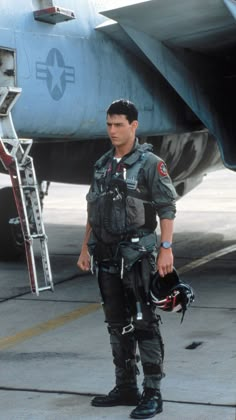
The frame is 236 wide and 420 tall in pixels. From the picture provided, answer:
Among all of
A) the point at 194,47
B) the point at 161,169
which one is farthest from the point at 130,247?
the point at 194,47

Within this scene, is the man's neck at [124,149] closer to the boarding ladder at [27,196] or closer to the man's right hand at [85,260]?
the man's right hand at [85,260]

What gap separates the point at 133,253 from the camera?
5895 mm

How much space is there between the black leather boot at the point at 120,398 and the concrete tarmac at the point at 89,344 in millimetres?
54

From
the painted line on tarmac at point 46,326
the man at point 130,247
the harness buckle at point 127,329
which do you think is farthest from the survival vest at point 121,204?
the painted line on tarmac at point 46,326

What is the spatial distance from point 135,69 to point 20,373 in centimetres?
407

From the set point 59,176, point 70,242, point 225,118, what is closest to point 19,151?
point 225,118

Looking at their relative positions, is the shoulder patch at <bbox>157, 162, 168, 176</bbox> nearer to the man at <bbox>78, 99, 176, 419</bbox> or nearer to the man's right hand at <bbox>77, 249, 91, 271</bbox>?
the man at <bbox>78, 99, 176, 419</bbox>

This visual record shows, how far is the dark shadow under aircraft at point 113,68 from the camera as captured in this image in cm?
877

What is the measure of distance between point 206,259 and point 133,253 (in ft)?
19.7

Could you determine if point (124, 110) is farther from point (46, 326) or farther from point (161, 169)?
point (46, 326)

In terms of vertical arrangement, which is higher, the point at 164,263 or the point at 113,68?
the point at 113,68

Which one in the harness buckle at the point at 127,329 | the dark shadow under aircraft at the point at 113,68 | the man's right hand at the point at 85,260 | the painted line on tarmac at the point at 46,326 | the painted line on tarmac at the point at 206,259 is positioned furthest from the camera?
the painted line on tarmac at the point at 206,259

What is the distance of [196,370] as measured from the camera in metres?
6.79

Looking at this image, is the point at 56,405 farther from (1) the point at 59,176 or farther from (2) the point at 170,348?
(1) the point at 59,176
